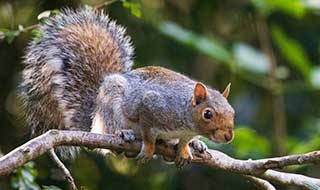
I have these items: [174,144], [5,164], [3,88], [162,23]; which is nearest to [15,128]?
[3,88]

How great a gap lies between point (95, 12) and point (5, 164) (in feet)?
5.33

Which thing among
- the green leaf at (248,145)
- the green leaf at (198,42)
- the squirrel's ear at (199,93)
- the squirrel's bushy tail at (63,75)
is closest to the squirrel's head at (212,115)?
the squirrel's ear at (199,93)

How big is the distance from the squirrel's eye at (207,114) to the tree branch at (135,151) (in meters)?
0.13

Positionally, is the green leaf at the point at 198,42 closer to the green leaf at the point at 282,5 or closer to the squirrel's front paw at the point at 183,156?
the green leaf at the point at 282,5

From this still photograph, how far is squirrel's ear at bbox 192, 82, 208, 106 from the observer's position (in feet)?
11.9

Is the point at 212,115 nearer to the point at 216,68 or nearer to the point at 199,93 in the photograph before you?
the point at 199,93

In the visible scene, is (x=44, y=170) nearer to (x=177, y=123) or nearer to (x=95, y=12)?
(x=95, y=12)

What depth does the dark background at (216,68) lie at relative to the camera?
17.4 ft

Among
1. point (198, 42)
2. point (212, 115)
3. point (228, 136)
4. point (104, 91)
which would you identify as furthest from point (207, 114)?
point (198, 42)

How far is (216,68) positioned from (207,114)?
3.21 meters

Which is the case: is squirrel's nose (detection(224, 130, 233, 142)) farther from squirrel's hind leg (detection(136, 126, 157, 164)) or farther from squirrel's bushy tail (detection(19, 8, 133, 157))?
squirrel's bushy tail (detection(19, 8, 133, 157))

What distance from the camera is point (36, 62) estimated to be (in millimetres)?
4129

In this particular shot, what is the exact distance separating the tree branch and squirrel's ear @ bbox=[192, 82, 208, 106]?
0.69 feet

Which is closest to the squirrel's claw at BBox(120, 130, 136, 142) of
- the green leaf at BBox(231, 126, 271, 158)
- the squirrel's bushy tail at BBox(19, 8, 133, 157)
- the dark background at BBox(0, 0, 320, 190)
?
the squirrel's bushy tail at BBox(19, 8, 133, 157)
